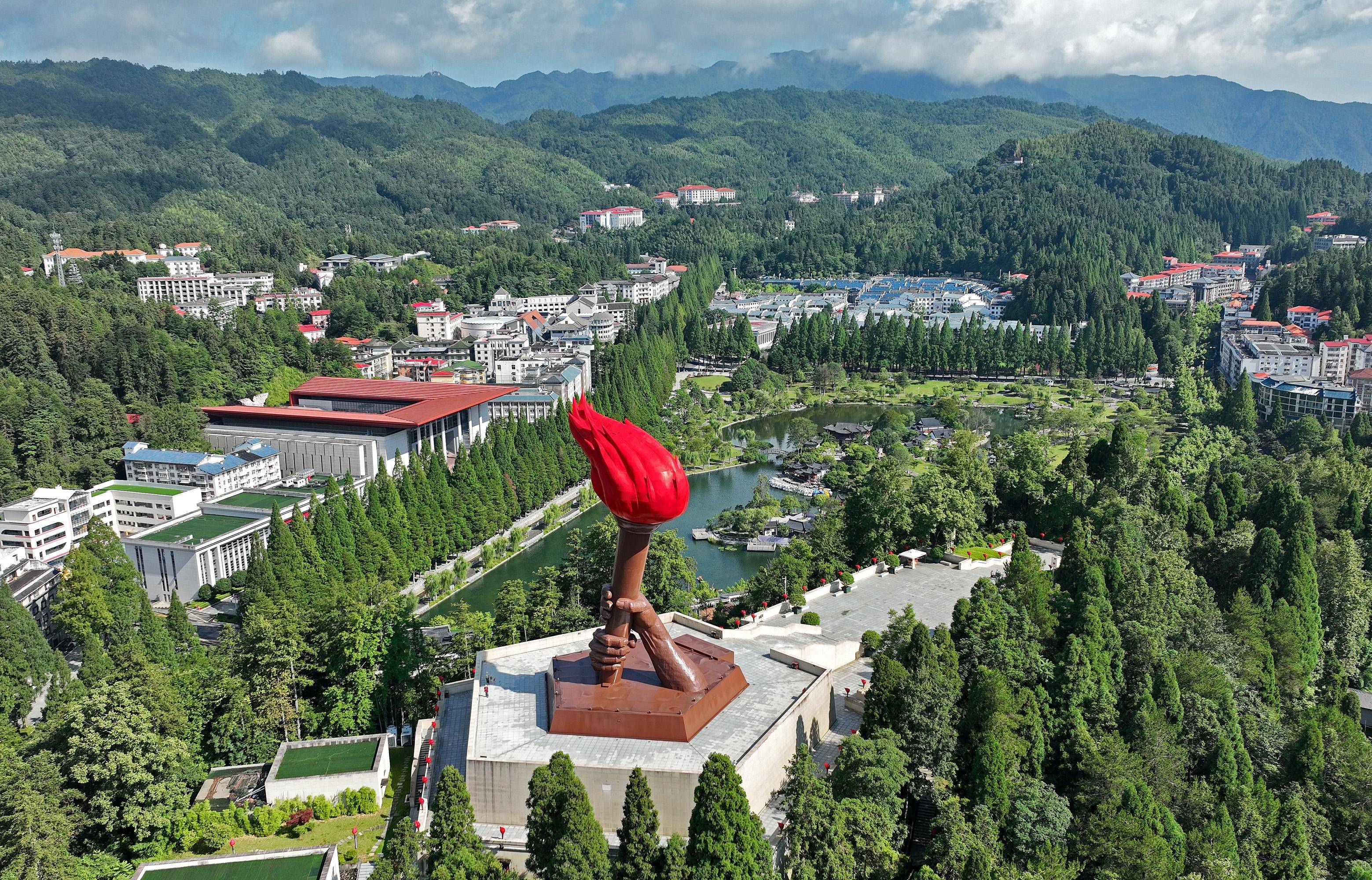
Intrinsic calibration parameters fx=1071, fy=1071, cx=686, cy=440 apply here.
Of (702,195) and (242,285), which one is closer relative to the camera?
(242,285)

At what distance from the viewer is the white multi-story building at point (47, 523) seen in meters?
28.6

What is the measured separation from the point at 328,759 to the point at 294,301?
50.8 metres

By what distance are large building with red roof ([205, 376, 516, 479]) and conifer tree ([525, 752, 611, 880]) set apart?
71.3 feet

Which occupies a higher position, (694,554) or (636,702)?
(636,702)

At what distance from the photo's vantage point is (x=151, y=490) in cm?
3203

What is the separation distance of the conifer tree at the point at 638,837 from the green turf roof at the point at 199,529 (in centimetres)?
1955

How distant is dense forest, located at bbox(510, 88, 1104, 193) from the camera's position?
14550cm

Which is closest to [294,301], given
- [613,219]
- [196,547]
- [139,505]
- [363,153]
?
[139,505]

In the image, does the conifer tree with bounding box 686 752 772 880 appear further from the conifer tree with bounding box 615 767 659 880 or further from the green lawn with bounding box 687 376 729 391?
the green lawn with bounding box 687 376 729 391

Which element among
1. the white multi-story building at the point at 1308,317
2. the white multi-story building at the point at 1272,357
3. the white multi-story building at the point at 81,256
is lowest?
the white multi-story building at the point at 1272,357

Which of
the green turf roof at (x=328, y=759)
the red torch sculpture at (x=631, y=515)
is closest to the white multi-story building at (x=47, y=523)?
the green turf roof at (x=328, y=759)

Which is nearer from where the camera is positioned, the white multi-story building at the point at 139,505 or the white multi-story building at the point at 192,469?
the white multi-story building at the point at 139,505

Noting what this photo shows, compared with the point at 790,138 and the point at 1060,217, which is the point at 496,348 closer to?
the point at 1060,217

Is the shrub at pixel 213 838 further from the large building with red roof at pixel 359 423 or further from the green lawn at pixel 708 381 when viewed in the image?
the green lawn at pixel 708 381
